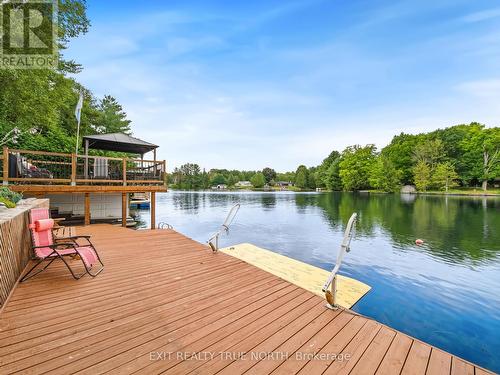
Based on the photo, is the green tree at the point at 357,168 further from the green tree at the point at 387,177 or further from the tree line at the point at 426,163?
the green tree at the point at 387,177

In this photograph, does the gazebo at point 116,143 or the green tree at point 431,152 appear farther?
the green tree at point 431,152

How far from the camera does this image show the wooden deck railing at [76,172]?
686 centimetres

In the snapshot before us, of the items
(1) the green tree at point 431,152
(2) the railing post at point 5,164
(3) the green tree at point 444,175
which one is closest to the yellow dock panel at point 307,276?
(2) the railing post at point 5,164

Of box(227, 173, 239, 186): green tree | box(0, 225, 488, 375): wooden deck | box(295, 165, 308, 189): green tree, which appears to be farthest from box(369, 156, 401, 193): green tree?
box(227, 173, 239, 186): green tree

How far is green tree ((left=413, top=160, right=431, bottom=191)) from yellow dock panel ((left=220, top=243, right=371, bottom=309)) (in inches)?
1927

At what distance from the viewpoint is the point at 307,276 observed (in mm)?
5523

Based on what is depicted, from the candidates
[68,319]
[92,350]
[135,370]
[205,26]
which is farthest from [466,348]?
[205,26]

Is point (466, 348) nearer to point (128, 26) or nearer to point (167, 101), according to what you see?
point (128, 26)

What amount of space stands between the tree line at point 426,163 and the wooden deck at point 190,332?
5247 centimetres

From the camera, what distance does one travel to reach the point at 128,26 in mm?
12062

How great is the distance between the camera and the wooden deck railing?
6.86m

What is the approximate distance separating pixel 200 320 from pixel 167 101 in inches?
925

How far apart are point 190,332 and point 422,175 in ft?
178

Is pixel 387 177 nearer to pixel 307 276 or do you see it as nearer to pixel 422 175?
pixel 422 175
